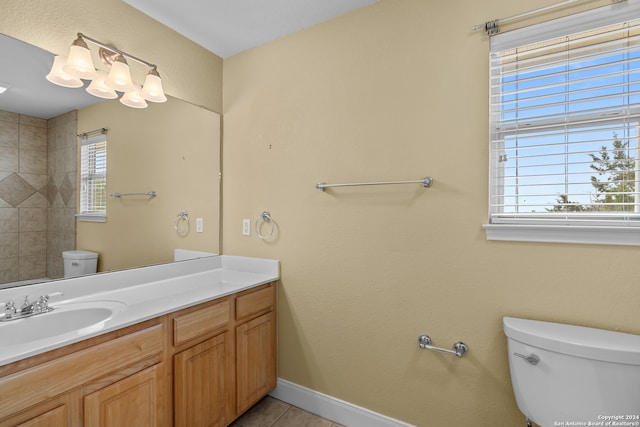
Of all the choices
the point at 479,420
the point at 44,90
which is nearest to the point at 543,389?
the point at 479,420

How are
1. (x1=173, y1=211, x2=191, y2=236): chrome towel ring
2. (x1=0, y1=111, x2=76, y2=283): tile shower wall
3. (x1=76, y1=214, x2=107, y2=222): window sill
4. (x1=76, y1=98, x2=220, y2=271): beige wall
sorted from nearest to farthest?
(x1=0, y1=111, x2=76, y2=283): tile shower wall
(x1=76, y1=214, x2=107, y2=222): window sill
(x1=76, y1=98, x2=220, y2=271): beige wall
(x1=173, y1=211, x2=191, y2=236): chrome towel ring

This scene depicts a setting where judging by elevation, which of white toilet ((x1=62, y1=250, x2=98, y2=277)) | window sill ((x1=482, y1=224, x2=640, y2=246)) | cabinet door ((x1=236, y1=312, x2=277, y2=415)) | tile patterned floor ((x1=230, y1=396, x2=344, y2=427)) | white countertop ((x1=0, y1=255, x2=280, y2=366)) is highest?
window sill ((x1=482, y1=224, x2=640, y2=246))

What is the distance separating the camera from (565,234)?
127cm

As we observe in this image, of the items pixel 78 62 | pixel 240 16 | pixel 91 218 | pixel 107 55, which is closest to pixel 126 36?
pixel 107 55

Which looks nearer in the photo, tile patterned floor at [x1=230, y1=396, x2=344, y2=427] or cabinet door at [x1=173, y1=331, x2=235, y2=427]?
cabinet door at [x1=173, y1=331, x2=235, y2=427]

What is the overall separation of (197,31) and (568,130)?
7.31 ft

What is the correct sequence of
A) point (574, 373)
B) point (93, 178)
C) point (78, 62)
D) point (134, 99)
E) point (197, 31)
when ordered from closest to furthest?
point (574, 373) → point (78, 62) → point (93, 178) → point (134, 99) → point (197, 31)

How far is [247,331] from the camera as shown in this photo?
5.91ft

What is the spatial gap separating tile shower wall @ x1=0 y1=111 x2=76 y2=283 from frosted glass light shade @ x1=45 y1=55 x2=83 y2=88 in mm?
154

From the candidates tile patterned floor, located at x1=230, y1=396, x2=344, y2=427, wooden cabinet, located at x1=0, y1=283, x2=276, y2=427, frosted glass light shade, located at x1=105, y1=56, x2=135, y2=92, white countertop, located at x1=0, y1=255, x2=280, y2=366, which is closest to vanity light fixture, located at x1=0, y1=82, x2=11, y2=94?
frosted glass light shade, located at x1=105, y1=56, x2=135, y2=92

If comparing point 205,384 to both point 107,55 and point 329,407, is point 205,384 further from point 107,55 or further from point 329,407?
point 107,55

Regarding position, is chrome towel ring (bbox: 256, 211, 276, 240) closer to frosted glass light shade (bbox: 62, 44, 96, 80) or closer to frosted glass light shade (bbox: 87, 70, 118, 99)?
frosted glass light shade (bbox: 87, 70, 118, 99)

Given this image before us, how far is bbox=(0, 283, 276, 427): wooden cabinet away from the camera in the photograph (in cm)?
98

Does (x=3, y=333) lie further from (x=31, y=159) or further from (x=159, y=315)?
(x=31, y=159)
